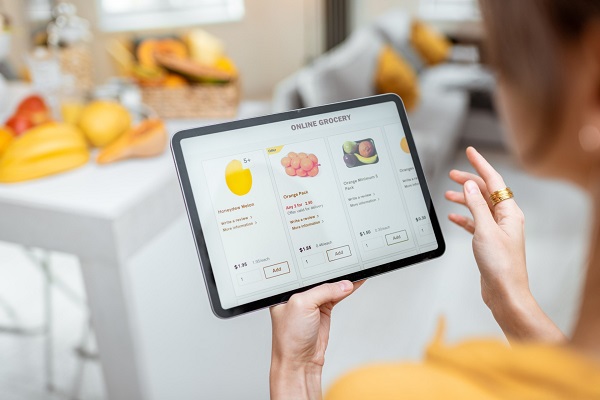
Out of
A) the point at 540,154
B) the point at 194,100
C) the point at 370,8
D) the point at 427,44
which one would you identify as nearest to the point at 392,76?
the point at 427,44

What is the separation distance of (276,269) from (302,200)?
0.10m

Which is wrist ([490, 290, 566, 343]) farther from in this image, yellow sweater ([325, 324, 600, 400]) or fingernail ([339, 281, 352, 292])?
yellow sweater ([325, 324, 600, 400])

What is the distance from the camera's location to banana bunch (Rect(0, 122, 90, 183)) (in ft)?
3.88

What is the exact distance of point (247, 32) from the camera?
4969 mm

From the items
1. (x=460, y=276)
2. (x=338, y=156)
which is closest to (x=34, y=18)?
(x=460, y=276)

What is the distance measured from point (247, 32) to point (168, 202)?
4.00 metres

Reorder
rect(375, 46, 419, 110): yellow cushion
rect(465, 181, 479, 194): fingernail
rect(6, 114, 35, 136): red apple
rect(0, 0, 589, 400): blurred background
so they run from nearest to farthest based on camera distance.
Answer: rect(465, 181, 479, 194): fingernail < rect(0, 0, 589, 400): blurred background < rect(6, 114, 35, 136): red apple < rect(375, 46, 419, 110): yellow cushion

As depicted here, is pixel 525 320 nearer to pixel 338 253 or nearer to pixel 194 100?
pixel 338 253

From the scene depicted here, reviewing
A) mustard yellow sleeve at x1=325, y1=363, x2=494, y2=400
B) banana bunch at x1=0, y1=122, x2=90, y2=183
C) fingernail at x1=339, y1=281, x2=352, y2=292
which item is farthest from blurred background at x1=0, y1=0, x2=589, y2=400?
fingernail at x1=339, y1=281, x2=352, y2=292

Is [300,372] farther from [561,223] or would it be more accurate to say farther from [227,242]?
[561,223]

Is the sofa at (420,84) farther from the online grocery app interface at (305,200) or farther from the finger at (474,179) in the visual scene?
the online grocery app interface at (305,200)

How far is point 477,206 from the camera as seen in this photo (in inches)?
32.9

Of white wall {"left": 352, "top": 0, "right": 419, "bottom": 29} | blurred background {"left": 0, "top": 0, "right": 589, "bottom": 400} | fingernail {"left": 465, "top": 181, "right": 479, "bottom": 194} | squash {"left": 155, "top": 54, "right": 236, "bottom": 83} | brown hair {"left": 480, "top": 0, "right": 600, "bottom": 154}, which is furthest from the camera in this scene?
white wall {"left": 352, "top": 0, "right": 419, "bottom": 29}

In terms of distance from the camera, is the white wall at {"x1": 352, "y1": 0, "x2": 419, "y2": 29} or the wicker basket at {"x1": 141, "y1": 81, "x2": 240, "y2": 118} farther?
the white wall at {"x1": 352, "y1": 0, "x2": 419, "y2": 29}
